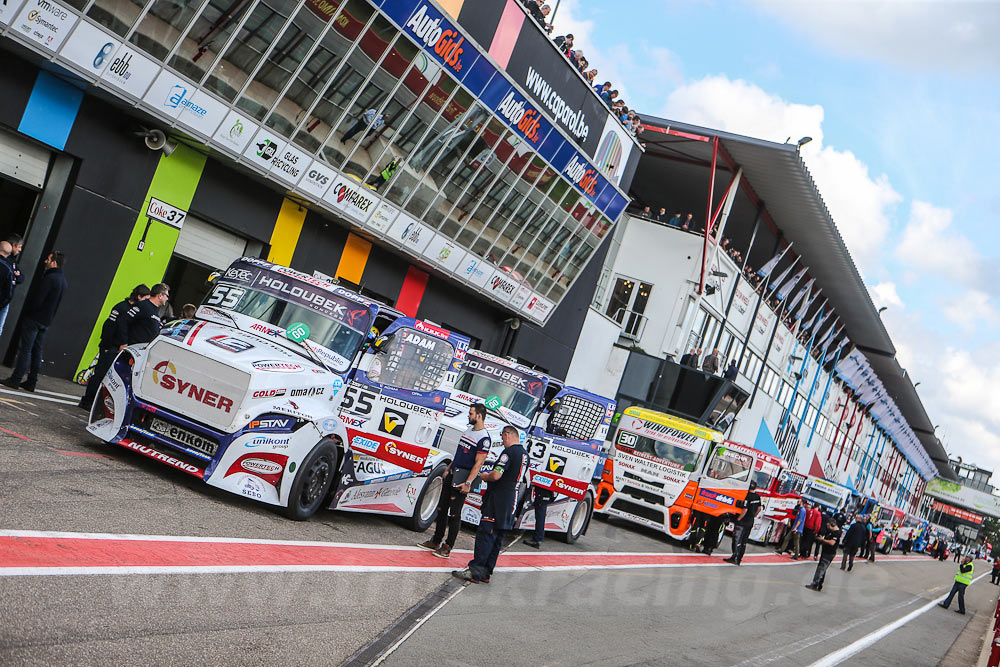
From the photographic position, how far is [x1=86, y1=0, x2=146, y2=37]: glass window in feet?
48.6

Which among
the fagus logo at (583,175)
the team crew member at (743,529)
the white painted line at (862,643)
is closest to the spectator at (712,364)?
the fagus logo at (583,175)

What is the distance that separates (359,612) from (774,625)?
828cm

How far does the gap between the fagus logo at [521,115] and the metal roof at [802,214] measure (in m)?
14.8

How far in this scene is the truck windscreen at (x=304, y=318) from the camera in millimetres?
11656

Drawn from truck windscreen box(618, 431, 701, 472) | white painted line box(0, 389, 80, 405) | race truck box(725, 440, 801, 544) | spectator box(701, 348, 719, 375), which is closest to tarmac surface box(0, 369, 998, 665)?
white painted line box(0, 389, 80, 405)

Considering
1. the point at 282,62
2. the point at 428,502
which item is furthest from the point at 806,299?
the point at 428,502

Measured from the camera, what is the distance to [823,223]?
44844 mm

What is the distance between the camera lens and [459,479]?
36.3 ft

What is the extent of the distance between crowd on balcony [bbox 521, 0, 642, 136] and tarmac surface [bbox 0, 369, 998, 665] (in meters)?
15.4

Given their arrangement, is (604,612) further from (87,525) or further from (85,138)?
(85,138)

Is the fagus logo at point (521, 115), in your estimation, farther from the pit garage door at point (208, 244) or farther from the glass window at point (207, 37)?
the glass window at point (207, 37)

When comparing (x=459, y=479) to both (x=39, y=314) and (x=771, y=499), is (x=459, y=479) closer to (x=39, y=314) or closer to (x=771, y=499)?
(x=39, y=314)

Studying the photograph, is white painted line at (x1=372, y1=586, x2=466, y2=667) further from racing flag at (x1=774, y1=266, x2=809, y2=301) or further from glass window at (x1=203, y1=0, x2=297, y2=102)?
racing flag at (x1=774, y1=266, x2=809, y2=301)

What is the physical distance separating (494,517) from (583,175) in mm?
17988
